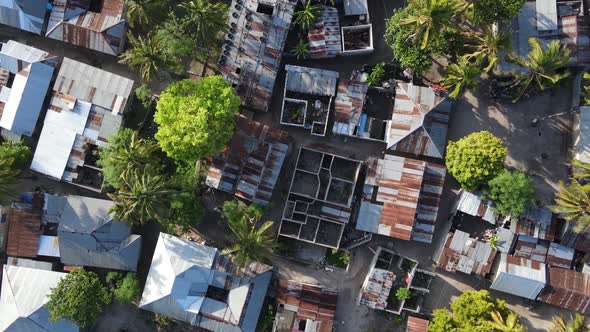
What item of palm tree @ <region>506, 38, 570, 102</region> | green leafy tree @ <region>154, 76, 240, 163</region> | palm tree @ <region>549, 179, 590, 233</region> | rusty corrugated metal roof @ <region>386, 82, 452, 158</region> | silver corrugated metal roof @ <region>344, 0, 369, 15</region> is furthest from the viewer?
silver corrugated metal roof @ <region>344, 0, 369, 15</region>

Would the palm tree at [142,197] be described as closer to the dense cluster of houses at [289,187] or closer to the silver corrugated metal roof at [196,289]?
the dense cluster of houses at [289,187]

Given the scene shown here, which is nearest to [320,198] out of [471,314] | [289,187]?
[289,187]

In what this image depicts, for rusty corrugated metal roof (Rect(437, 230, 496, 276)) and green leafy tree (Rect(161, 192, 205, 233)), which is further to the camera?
rusty corrugated metal roof (Rect(437, 230, 496, 276))

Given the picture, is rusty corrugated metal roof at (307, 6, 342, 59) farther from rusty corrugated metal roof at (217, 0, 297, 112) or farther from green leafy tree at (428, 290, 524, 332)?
green leafy tree at (428, 290, 524, 332)

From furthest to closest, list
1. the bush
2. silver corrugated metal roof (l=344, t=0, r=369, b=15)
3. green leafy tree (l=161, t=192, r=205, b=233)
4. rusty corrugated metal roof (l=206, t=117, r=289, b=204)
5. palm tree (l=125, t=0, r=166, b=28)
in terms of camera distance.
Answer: silver corrugated metal roof (l=344, t=0, r=369, b=15) < rusty corrugated metal roof (l=206, t=117, r=289, b=204) < the bush < palm tree (l=125, t=0, r=166, b=28) < green leafy tree (l=161, t=192, r=205, b=233)

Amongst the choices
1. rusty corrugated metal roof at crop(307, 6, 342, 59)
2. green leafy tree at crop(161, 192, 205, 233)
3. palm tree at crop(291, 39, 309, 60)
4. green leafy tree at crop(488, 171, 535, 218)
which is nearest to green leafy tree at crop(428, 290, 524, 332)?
green leafy tree at crop(488, 171, 535, 218)

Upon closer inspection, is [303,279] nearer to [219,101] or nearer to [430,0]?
[219,101]

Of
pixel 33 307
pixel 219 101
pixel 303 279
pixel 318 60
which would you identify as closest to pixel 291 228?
pixel 303 279

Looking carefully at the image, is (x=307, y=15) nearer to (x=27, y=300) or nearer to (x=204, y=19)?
(x=204, y=19)
